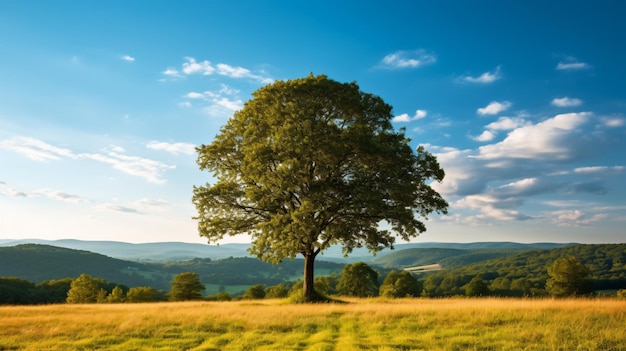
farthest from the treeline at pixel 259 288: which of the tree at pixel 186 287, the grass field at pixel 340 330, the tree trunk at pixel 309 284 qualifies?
the grass field at pixel 340 330

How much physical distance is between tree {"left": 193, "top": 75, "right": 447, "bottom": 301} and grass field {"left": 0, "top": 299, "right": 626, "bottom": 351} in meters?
7.71

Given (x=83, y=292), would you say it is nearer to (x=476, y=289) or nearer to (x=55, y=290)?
(x=55, y=290)

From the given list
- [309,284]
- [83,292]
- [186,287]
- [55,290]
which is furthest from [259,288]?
[309,284]

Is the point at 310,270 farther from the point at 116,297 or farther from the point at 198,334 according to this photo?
the point at 116,297

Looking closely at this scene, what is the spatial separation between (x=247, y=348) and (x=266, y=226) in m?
13.7

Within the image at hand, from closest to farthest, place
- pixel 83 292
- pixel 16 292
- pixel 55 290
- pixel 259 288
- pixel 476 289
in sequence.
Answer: pixel 83 292
pixel 16 292
pixel 476 289
pixel 55 290
pixel 259 288

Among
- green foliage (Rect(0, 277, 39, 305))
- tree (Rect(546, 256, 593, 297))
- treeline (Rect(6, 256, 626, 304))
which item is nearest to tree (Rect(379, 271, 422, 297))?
treeline (Rect(6, 256, 626, 304))

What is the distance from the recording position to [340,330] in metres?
16.2

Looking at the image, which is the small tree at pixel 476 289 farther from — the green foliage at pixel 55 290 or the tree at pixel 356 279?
the green foliage at pixel 55 290

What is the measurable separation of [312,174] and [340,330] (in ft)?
43.0

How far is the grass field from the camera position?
13148mm

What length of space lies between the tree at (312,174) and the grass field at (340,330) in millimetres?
7715

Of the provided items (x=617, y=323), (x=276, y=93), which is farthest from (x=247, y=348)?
(x=276, y=93)

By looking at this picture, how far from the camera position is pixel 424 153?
28.5 meters
